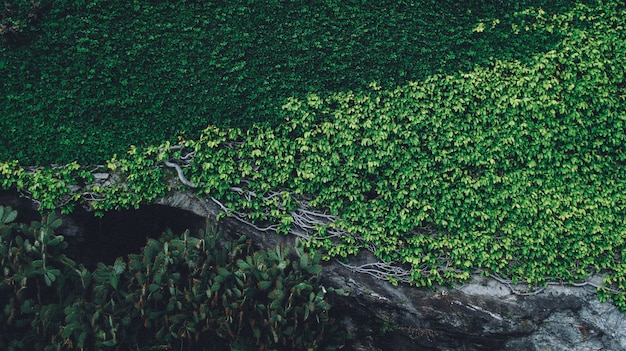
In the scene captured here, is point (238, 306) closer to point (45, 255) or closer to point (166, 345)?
point (166, 345)

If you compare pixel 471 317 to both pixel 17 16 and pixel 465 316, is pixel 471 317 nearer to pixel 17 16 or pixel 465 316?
pixel 465 316

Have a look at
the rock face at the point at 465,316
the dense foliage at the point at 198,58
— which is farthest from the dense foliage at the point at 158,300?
the dense foliage at the point at 198,58

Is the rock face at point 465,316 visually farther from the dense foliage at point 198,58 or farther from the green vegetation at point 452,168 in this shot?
the dense foliage at point 198,58

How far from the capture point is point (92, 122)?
5.57 metres

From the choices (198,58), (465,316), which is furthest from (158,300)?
(465,316)

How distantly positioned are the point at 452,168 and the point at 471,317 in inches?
70.6

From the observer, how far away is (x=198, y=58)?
5422mm

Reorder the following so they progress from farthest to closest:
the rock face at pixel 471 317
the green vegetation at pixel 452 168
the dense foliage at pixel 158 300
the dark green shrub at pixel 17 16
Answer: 1. the dark green shrub at pixel 17 16
2. the rock face at pixel 471 317
3. the green vegetation at pixel 452 168
4. the dense foliage at pixel 158 300

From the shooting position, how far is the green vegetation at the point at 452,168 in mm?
5062

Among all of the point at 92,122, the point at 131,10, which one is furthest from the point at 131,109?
the point at 131,10

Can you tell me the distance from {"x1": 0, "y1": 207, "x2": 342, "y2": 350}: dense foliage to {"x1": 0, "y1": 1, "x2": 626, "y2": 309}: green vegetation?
84 cm

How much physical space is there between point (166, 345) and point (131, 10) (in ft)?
12.9

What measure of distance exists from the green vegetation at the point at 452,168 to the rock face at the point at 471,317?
0.64 feet

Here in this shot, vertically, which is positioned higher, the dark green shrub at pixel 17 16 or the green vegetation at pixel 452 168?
the dark green shrub at pixel 17 16
